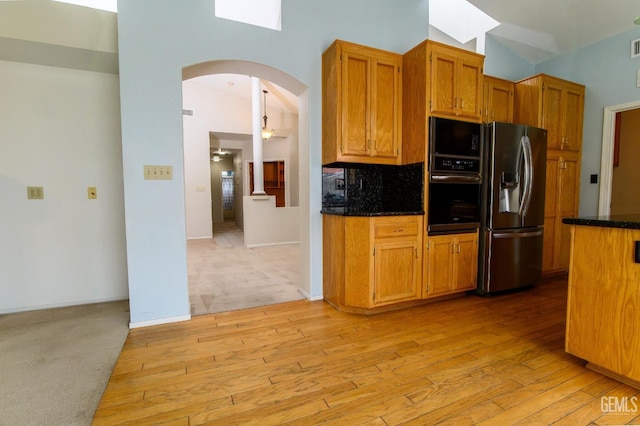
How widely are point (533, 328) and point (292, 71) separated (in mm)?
3010

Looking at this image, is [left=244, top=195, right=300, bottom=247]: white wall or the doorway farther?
[left=244, top=195, right=300, bottom=247]: white wall

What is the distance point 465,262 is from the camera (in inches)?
116

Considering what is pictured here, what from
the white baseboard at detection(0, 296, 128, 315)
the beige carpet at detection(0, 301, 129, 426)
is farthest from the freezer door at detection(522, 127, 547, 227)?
the white baseboard at detection(0, 296, 128, 315)

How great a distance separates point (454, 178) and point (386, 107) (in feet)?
3.08

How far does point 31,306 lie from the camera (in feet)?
9.12

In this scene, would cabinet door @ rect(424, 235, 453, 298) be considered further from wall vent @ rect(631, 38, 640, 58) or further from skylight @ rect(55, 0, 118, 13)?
skylight @ rect(55, 0, 118, 13)

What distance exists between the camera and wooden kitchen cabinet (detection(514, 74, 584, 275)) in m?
3.57

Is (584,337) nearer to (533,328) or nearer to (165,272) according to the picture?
(533,328)

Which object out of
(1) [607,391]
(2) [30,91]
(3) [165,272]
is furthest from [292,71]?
(1) [607,391]

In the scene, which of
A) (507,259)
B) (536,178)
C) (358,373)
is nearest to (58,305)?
(358,373)

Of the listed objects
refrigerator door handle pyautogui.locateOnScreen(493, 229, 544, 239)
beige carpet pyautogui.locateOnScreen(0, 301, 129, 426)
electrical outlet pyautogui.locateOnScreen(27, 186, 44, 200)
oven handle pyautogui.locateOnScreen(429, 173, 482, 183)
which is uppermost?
oven handle pyautogui.locateOnScreen(429, 173, 482, 183)

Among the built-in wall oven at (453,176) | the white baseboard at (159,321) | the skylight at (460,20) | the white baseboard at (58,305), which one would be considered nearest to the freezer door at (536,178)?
the built-in wall oven at (453,176)

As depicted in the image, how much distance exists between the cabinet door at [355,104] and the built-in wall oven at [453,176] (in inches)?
24.1

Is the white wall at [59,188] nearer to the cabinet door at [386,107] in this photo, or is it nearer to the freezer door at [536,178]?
the cabinet door at [386,107]
